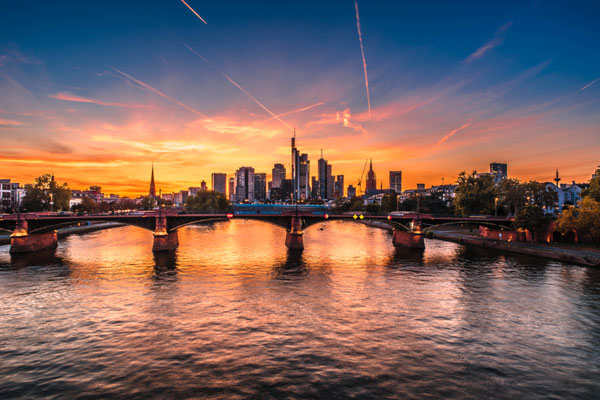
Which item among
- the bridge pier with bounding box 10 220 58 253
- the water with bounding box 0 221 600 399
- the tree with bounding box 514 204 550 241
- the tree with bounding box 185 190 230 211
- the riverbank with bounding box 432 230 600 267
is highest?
the tree with bounding box 185 190 230 211

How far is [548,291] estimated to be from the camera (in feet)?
117

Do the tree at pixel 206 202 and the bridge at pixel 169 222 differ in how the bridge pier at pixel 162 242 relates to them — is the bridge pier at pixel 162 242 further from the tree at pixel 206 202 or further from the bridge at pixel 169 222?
the tree at pixel 206 202

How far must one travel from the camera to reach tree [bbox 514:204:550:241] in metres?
64.9

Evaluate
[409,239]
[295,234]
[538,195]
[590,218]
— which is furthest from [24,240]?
[538,195]

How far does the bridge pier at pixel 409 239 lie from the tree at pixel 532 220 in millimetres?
21002

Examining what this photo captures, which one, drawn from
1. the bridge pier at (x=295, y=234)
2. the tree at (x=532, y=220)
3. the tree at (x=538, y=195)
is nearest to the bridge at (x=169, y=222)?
the bridge pier at (x=295, y=234)

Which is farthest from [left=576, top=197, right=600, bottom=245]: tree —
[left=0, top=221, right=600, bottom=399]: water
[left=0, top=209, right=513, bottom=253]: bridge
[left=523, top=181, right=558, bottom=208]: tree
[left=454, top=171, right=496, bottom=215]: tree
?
[left=454, top=171, right=496, bottom=215]: tree

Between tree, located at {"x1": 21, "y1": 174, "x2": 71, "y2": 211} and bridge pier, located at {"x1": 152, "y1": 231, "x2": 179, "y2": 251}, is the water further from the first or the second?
tree, located at {"x1": 21, "y1": 174, "x2": 71, "y2": 211}

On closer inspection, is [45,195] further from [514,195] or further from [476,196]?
[514,195]

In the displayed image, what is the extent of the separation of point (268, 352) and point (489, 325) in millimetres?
19378

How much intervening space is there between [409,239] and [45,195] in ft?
444

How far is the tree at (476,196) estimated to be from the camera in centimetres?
9200

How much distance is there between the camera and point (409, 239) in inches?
2840

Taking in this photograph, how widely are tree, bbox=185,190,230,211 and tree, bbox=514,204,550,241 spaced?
5163 inches
